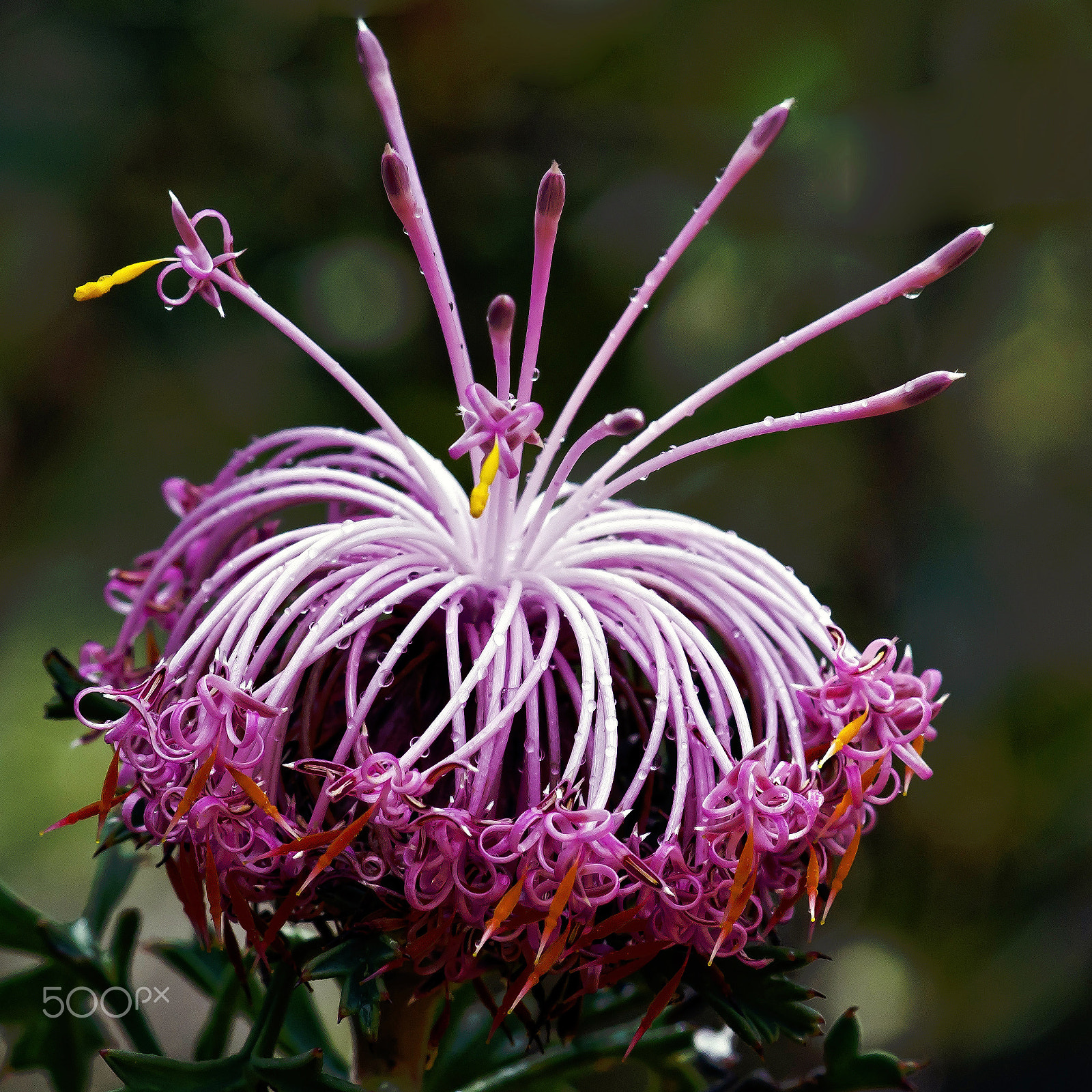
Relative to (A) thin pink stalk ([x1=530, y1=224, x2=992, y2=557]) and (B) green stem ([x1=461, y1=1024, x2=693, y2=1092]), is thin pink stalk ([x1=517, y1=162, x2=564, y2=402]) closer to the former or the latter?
(A) thin pink stalk ([x1=530, y1=224, x2=992, y2=557])

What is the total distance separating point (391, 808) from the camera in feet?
1.68

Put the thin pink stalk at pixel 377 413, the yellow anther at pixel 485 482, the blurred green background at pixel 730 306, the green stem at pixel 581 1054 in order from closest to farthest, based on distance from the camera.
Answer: the yellow anther at pixel 485 482 < the thin pink stalk at pixel 377 413 < the green stem at pixel 581 1054 < the blurred green background at pixel 730 306

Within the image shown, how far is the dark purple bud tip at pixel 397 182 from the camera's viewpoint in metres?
0.56

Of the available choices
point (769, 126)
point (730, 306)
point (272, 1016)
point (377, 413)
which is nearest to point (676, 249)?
point (769, 126)

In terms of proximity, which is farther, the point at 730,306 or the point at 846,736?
the point at 730,306

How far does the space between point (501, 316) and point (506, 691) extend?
0.20 m

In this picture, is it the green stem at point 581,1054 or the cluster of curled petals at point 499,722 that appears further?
the green stem at point 581,1054

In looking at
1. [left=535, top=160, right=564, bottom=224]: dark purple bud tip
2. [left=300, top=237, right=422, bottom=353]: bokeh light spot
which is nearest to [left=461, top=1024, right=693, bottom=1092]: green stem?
[left=535, top=160, right=564, bottom=224]: dark purple bud tip

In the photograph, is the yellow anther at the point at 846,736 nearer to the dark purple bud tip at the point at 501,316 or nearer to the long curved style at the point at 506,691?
the long curved style at the point at 506,691

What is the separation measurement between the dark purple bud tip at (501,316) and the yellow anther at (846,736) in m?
0.28

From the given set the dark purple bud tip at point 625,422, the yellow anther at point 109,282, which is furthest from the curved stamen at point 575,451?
the yellow anther at point 109,282

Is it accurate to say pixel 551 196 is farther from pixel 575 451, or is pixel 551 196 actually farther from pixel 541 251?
pixel 575 451

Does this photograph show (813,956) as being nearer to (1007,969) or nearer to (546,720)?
(546,720)

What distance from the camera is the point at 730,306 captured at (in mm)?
1899
